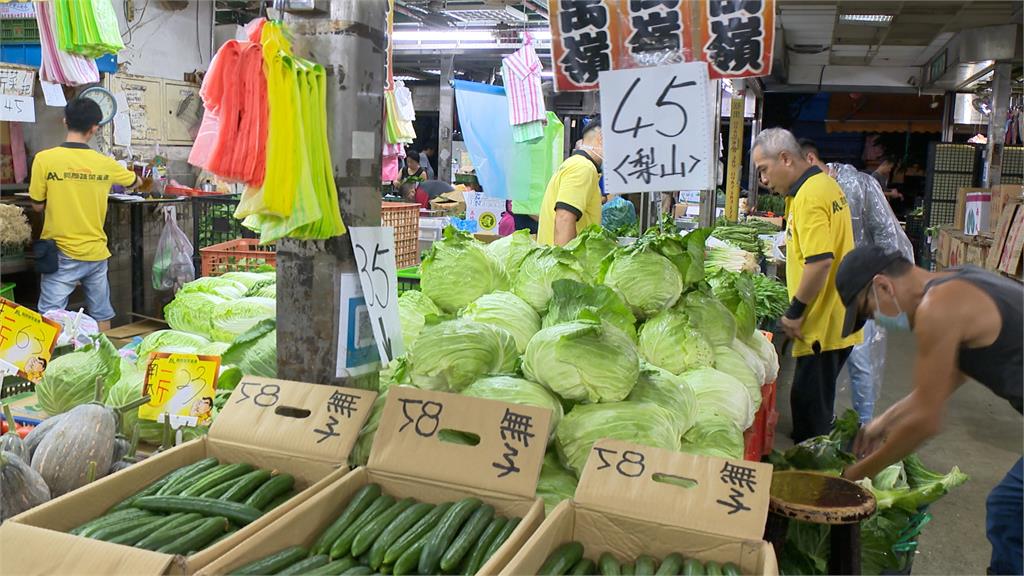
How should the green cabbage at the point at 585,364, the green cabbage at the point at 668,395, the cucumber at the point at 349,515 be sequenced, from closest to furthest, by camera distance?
1. the cucumber at the point at 349,515
2. the green cabbage at the point at 585,364
3. the green cabbage at the point at 668,395

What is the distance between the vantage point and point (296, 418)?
2275mm

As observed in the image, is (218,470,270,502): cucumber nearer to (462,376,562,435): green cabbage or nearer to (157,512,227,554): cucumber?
(157,512,227,554): cucumber

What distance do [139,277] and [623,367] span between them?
725cm

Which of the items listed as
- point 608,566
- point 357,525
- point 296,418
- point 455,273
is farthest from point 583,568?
point 455,273

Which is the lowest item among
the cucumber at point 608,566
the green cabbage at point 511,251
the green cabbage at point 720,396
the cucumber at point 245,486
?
the cucumber at point 608,566

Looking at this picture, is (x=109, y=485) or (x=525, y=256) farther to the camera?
(x=525, y=256)

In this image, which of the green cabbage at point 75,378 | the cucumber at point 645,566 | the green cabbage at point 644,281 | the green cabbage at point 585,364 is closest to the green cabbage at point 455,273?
the green cabbage at point 644,281

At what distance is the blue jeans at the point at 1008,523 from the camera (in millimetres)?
3000

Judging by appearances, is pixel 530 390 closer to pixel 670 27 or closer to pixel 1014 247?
pixel 670 27


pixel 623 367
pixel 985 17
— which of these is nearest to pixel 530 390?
pixel 623 367

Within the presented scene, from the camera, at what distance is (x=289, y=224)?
1946 millimetres

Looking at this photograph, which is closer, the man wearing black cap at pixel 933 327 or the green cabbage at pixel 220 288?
the man wearing black cap at pixel 933 327

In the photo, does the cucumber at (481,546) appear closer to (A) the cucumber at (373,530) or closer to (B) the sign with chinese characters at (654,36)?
(A) the cucumber at (373,530)

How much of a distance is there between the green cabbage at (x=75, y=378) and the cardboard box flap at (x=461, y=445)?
52.7 inches
